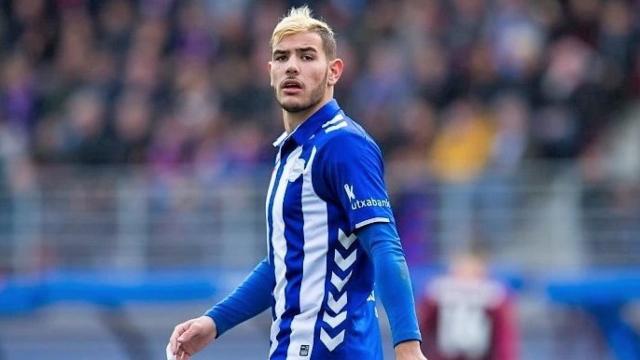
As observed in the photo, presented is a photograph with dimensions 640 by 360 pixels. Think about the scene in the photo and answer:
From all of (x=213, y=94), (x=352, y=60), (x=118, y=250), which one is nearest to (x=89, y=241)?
(x=118, y=250)

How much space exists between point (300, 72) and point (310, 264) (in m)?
0.70

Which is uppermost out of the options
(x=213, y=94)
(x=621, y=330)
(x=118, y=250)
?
(x=213, y=94)

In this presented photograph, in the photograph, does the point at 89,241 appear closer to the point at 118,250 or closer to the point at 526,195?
the point at 118,250

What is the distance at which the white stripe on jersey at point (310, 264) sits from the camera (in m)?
5.63

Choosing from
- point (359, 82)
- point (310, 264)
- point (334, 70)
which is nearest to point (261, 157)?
point (359, 82)

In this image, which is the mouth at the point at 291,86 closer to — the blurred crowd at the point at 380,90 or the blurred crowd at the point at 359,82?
the blurred crowd at the point at 380,90

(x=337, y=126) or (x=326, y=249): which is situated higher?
(x=337, y=126)

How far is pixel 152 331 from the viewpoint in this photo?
15.9m

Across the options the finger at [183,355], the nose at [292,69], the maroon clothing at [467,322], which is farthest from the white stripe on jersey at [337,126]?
the maroon clothing at [467,322]

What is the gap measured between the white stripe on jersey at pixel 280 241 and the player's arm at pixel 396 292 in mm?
500

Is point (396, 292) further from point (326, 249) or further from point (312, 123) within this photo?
point (312, 123)

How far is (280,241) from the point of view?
5.80 metres

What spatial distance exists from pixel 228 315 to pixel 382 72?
10.7 metres

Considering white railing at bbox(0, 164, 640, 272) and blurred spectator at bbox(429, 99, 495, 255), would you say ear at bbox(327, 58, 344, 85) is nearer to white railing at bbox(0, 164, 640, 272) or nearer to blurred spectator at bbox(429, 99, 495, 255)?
blurred spectator at bbox(429, 99, 495, 255)
